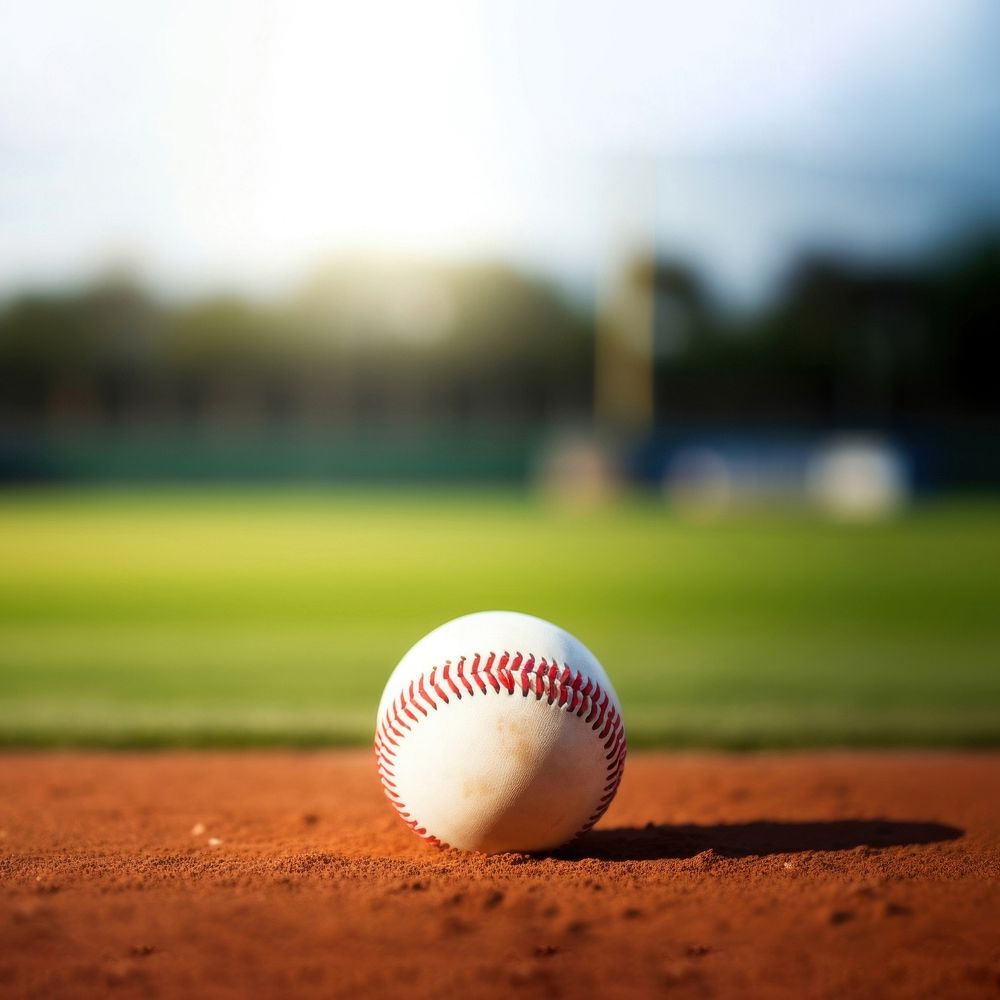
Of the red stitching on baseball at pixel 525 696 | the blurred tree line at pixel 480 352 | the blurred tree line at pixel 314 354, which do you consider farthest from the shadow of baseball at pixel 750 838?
the blurred tree line at pixel 314 354

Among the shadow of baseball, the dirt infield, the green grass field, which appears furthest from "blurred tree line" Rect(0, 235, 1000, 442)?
the shadow of baseball

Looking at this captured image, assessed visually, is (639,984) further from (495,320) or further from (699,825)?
(495,320)

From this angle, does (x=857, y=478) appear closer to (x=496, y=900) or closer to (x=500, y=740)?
(x=500, y=740)

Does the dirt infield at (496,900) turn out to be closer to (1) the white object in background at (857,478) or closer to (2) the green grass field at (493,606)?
(2) the green grass field at (493,606)

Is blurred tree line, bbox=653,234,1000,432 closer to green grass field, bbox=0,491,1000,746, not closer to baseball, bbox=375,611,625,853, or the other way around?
green grass field, bbox=0,491,1000,746

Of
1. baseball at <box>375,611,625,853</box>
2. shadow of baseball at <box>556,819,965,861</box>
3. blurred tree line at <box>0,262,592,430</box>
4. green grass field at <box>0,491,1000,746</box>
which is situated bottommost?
green grass field at <box>0,491,1000,746</box>

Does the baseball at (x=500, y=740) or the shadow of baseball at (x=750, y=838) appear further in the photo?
the shadow of baseball at (x=750, y=838)

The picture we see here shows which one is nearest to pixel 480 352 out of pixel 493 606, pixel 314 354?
pixel 314 354
